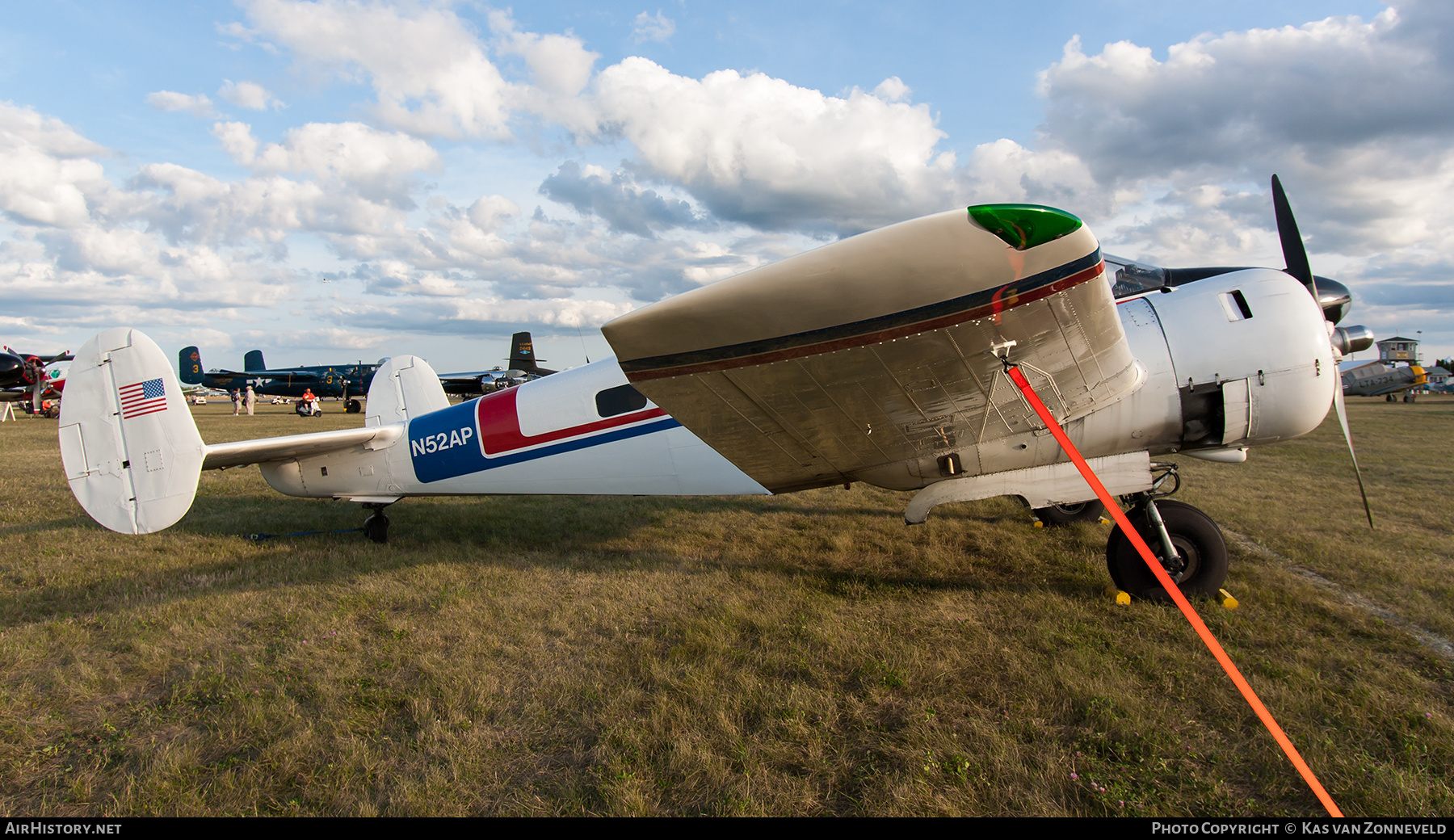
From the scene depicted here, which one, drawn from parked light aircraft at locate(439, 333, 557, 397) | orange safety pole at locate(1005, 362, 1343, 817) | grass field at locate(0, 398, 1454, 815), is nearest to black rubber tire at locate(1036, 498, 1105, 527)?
grass field at locate(0, 398, 1454, 815)

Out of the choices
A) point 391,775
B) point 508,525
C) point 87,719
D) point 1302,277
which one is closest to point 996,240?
point 391,775

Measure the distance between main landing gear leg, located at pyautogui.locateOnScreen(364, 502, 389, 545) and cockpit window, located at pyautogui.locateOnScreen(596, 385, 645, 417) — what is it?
2925mm

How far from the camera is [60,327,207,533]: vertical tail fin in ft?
16.3

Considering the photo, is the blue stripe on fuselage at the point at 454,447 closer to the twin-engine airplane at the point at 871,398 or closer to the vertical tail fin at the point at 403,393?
the twin-engine airplane at the point at 871,398

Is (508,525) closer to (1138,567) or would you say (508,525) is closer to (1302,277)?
(1138,567)

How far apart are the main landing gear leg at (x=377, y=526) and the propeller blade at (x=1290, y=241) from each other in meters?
8.27

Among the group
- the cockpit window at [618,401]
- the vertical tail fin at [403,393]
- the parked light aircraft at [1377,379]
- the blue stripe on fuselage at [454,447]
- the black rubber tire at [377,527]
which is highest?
the vertical tail fin at [403,393]

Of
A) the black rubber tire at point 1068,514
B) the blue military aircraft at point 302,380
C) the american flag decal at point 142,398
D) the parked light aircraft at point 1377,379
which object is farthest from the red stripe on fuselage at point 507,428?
the parked light aircraft at point 1377,379

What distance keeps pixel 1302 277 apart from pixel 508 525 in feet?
24.9

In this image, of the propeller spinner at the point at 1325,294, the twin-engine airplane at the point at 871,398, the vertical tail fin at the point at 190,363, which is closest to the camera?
the twin-engine airplane at the point at 871,398

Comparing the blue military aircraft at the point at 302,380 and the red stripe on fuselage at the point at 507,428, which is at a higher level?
the blue military aircraft at the point at 302,380

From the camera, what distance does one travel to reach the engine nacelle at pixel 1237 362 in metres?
4.03

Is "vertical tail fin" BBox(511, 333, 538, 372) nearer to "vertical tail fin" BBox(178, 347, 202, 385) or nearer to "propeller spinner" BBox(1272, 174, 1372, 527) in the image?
"vertical tail fin" BBox(178, 347, 202, 385)

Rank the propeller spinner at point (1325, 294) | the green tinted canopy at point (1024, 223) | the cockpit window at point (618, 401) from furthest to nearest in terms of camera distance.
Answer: the cockpit window at point (618, 401) < the propeller spinner at point (1325, 294) < the green tinted canopy at point (1024, 223)
